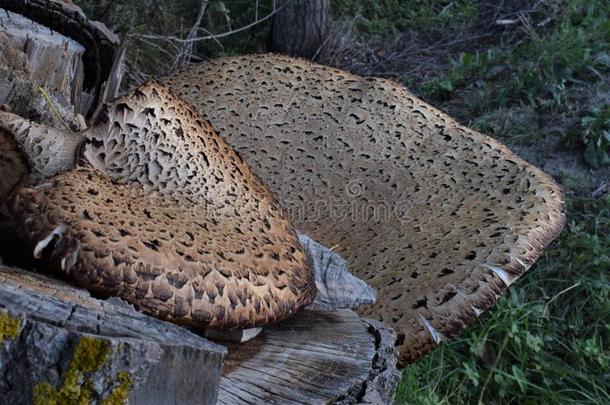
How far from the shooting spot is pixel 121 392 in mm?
1639

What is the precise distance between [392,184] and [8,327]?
2219 millimetres

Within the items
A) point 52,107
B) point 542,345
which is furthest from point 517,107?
point 52,107

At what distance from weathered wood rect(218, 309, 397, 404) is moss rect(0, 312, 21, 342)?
0.59 m

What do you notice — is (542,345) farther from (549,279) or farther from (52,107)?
(52,107)

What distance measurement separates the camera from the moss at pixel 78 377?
1.57m

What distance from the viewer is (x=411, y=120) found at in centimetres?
380

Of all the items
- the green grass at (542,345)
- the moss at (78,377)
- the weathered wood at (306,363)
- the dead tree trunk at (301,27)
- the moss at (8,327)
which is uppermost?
the dead tree trunk at (301,27)

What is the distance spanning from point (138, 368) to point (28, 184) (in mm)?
702

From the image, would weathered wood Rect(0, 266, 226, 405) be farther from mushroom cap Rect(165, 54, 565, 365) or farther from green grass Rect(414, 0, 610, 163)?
green grass Rect(414, 0, 610, 163)

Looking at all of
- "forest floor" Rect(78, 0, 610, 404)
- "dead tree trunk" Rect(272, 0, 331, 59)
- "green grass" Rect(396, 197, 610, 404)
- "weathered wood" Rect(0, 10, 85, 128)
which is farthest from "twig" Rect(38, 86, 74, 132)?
"dead tree trunk" Rect(272, 0, 331, 59)

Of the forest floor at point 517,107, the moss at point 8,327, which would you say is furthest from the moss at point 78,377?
the forest floor at point 517,107

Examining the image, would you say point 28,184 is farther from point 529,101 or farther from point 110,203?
point 529,101

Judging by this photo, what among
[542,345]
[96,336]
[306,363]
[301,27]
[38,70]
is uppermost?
[38,70]

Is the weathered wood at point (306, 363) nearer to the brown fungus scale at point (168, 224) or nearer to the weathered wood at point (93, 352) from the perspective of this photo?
the brown fungus scale at point (168, 224)
